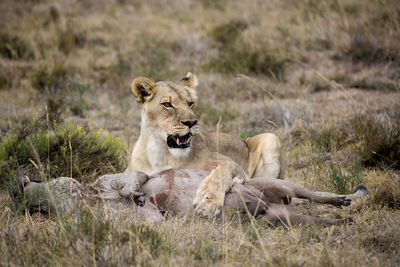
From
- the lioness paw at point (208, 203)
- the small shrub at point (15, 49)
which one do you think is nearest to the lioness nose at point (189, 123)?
the lioness paw at point (208, 203)

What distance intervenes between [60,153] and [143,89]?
1.36m

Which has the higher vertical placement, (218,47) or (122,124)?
(218,47)

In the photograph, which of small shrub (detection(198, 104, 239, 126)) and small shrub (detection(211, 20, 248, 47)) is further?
small shrub (detection(211, 20, 248, 47))

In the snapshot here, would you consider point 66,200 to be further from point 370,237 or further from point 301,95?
point 301,95

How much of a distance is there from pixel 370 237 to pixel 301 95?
19.3 ft

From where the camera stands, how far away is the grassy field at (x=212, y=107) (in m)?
3.16

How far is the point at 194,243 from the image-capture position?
3.31 m

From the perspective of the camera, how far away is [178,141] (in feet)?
14.6

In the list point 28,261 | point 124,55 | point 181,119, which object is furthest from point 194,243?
point 124,55

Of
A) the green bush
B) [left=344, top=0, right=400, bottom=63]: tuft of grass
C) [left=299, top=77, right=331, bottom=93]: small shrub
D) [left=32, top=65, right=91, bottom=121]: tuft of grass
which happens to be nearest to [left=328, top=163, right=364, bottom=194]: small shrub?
the green bush

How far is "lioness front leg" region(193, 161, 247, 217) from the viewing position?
3656 mm

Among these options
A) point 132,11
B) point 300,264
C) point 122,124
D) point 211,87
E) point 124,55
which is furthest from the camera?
point 132,11

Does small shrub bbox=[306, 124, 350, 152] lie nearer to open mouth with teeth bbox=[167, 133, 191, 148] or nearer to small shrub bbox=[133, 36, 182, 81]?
open mouth with teeth bbox=[167, 133, 191, 148]

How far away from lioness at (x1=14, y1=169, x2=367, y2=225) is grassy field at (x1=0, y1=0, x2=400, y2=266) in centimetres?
13
